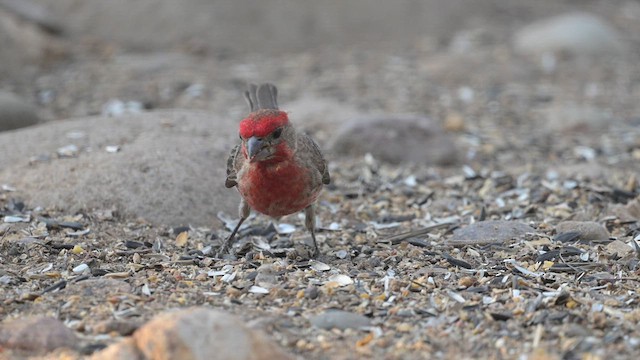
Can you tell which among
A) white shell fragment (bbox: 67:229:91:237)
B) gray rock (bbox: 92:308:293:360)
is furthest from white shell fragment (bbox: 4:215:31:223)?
gray rock (bbox: 92:308:293:360)

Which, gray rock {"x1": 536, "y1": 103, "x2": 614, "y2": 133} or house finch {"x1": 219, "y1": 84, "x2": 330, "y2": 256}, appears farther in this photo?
gray rock {"x1": 536, "y1": 103, "x2": 614, "y2": 133}

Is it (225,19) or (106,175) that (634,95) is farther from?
(106,175)

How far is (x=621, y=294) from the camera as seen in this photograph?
539 centimetres

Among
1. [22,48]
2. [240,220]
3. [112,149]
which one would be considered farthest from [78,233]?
[22,48]

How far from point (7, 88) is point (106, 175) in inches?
177

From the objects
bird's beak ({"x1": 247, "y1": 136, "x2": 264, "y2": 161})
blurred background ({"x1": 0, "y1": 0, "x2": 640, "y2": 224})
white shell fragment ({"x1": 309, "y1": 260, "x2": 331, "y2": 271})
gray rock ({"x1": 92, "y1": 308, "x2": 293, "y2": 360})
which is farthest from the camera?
blurred background ({"x1": 0, "y1": 0, "x2": 640, "y2": 224})

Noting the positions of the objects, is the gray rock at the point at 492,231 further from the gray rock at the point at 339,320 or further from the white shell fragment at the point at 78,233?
the white shell fragment at the point at 78,233

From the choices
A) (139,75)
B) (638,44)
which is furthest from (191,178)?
(638,44)

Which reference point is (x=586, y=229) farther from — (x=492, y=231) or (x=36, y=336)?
(x=36, y=336)

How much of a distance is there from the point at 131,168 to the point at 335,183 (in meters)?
1.86

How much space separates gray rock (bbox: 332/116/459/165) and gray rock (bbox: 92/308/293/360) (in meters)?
4.67

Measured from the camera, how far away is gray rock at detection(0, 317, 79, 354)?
14.7 ft

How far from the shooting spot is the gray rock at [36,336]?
448 centimetres

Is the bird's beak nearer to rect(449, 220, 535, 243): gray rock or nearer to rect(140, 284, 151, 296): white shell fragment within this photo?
rect(140, 284, 151, 296): white shell fragment
